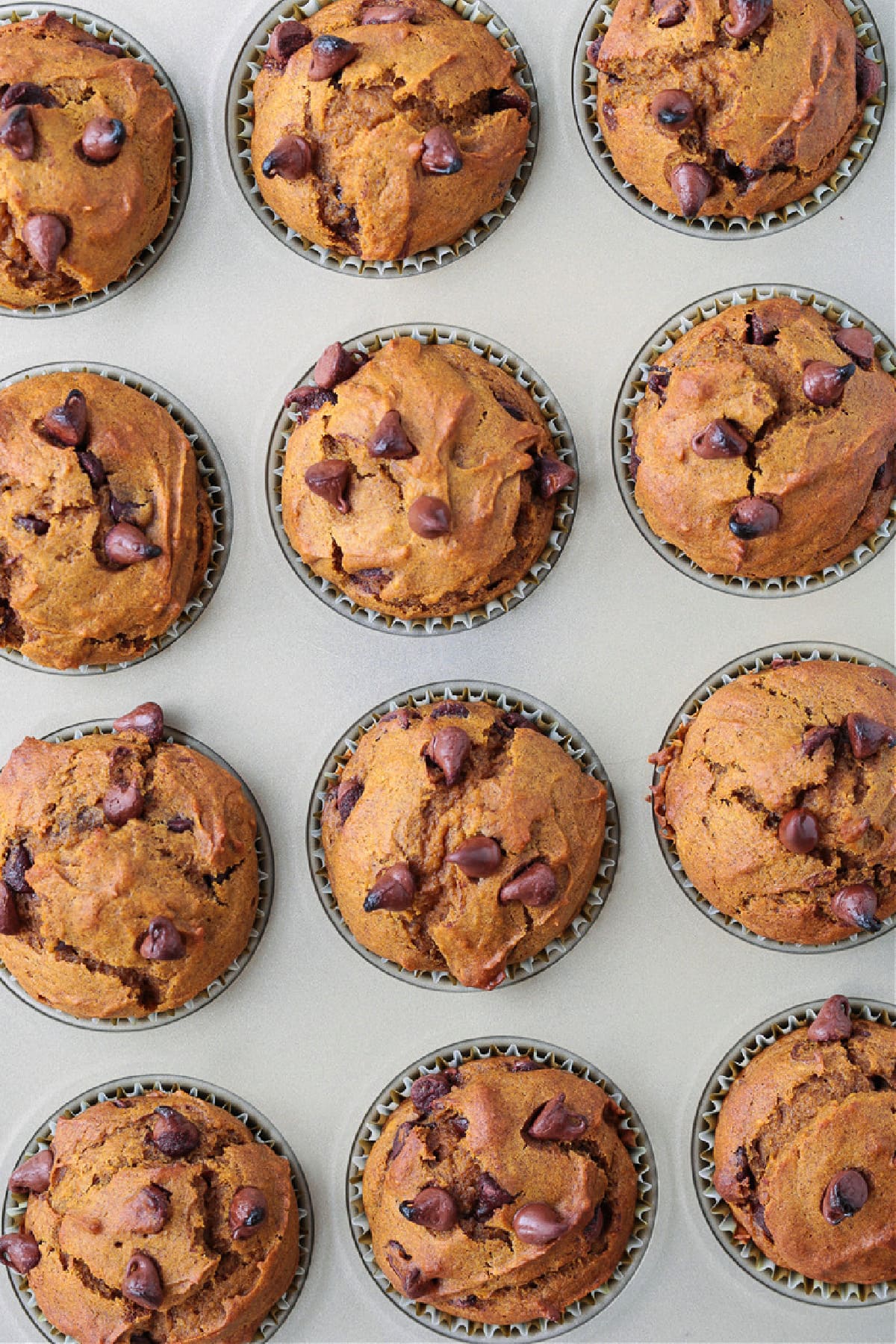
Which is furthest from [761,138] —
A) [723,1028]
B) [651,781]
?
[723,1028]

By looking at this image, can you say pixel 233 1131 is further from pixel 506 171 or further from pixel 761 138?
pixel 761 138

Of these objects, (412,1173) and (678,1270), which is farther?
(678,1270)

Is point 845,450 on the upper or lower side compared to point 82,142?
lower

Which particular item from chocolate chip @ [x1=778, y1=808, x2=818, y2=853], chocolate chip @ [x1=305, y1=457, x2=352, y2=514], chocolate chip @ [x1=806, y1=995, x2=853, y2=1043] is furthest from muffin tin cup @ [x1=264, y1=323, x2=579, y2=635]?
chocolate chip @ [x1=806, y1=995, x2=853, y2=1043]

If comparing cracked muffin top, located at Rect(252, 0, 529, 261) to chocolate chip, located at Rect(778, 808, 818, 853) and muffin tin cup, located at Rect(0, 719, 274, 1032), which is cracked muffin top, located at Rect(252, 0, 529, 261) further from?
chocolate chip, located at Rect(778, 808, 818, 853)

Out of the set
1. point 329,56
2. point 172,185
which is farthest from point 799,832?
point 172,185

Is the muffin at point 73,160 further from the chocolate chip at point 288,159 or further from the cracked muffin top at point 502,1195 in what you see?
the cracked muffin top at point 502,1195
